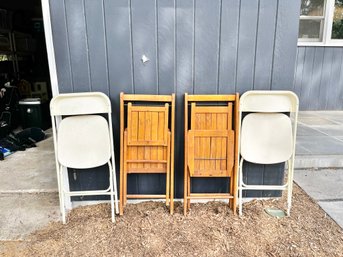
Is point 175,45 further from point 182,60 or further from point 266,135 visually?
point 266,135

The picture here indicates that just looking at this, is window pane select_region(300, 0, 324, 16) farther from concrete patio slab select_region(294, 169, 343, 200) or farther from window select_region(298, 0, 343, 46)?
concrete patio slab select_region(294, 169, 343, 200)

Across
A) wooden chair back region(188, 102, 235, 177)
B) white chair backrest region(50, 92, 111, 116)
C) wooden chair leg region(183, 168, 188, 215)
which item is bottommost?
wooden chair leg region(183, 168, 188, 215)

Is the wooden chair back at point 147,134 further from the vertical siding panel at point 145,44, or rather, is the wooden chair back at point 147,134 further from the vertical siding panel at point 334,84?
the vertical siding panel at point 334,84

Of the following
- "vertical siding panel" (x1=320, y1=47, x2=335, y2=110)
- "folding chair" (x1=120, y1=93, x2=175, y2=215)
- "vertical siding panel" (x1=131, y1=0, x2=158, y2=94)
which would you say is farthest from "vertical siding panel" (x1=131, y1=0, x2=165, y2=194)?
"vertical siding panel" (x1=320, y1=47, x2=335, y2=110)

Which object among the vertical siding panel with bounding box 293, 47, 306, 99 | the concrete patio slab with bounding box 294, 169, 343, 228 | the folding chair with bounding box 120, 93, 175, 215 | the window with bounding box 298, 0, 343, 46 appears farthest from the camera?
the vertical siding panel with bounding box 293, 47, 306, 99

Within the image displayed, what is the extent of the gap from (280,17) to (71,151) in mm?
1835

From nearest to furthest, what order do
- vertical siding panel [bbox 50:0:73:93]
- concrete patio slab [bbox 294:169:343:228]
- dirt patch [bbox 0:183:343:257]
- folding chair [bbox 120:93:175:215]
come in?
dirt patch [bbox 0:183:343:257] → vertical siding panel [bbox 50:0:73:93] → folding chair [bbox 120:93:175:215] → concrete patio slab [bbox 294:169:343:228]

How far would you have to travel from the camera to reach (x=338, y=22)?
4816 millimetres

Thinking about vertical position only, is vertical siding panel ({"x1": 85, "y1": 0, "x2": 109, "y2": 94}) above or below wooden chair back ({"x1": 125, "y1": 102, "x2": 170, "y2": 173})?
above

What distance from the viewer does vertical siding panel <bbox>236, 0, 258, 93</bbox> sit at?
205cm

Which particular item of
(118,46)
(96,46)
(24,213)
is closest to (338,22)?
(118,46)

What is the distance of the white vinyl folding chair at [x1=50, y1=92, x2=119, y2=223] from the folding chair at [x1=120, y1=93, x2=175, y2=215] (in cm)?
11

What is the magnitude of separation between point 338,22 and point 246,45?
374 centimetres

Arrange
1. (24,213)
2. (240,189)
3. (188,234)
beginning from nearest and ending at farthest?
(188,234) → (240,189) → (24,213)
